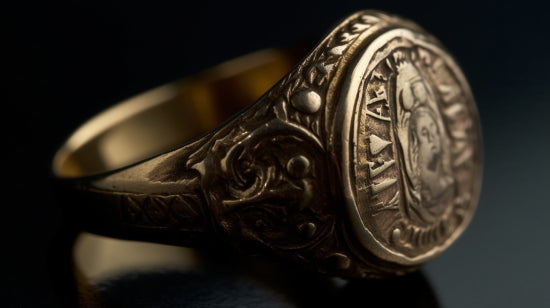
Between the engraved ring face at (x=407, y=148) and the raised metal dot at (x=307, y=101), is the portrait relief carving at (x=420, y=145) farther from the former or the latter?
the raised metal dot at (x=307, y=101)

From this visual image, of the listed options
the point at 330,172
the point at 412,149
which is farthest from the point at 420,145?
the point at 330,172

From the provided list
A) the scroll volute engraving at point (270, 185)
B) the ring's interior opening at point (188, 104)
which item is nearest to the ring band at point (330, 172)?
the scroll volute engraving at point (270, 185)

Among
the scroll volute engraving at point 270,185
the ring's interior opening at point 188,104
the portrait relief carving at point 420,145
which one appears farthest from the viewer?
the ring's interior opening at point 188,104

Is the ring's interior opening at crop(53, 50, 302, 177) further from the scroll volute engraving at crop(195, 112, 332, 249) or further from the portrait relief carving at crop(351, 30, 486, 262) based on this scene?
the scroll volute engraving at crop(195, 112, 332, 249)

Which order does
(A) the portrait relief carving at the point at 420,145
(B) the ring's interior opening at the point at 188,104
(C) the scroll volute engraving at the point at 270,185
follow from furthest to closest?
(B) the ring's interior opening at the point at 188,104, (A) the portrait relief carving at the point at 420,145, (C) the scroll volute engraving at the point at 270,185

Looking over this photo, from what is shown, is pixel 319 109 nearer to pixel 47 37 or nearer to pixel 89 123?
pixel 89 123

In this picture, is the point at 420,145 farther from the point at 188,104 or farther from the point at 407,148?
the point at 188,104

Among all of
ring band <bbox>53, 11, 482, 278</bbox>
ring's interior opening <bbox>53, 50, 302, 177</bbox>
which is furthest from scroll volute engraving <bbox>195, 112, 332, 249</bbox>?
ring's interior opening <bbox>53, 50, 302, 177</bbox>

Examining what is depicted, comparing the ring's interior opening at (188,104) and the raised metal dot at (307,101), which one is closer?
the raised metal dot at (307,101)
